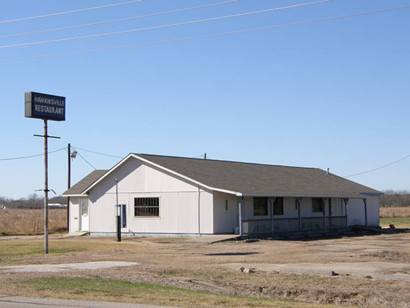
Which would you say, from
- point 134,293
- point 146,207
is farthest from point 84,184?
point 134,293

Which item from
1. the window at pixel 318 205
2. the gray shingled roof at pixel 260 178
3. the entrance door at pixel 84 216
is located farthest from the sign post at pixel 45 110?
the window at pixel 318 205

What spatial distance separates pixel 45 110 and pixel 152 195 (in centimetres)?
1205

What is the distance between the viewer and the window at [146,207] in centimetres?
4212

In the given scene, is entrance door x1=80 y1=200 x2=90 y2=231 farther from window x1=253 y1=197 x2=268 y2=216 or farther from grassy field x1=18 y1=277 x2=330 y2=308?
grassy field x1=18 y1=277 x2=330 y2=308

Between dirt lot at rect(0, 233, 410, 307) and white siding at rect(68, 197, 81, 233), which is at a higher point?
white siding at rect(68, 197, 81, 233)

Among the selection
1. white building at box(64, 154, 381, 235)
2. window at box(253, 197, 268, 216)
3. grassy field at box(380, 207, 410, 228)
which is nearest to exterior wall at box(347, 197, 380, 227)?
white building at box(64, 154, 381, 235)

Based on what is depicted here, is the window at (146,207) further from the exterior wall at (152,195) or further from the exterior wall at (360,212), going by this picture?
the exterior wall at (360,212)

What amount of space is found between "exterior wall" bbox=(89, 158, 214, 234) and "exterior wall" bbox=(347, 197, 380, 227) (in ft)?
55.9

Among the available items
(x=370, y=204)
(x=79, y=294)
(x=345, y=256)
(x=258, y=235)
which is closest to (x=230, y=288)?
(x=79, y=294)

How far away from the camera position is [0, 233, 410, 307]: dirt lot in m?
15.8

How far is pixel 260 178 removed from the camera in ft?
154

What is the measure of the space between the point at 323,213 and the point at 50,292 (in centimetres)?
3574

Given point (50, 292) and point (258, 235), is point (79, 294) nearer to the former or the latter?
point (50, 292)

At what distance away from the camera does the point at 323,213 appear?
49.7m
